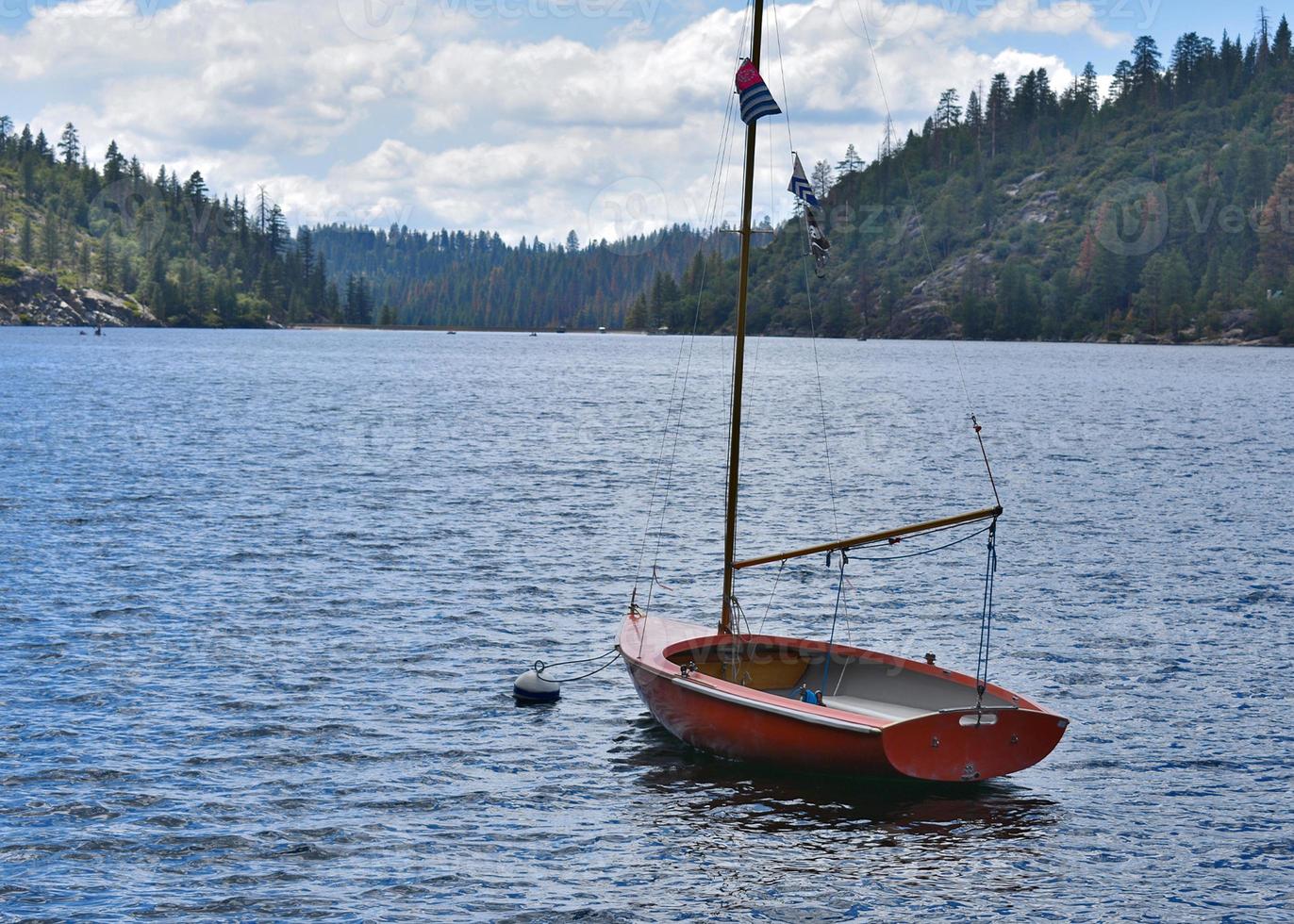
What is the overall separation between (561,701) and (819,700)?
713 cm

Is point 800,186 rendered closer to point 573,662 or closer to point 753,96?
point 753,96

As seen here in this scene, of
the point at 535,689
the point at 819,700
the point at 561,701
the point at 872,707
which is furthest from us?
the point at 561,701

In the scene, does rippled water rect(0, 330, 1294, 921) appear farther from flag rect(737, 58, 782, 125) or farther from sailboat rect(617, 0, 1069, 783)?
flag rect(737, 58, 782, 125)

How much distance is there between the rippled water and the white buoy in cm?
60

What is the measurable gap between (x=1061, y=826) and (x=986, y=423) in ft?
299

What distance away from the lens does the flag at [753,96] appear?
89.6ft

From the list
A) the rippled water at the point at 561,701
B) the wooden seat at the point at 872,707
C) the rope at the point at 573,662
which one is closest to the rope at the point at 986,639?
the rippled water at the point at 561,701

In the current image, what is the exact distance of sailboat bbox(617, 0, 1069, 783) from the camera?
2361 cm

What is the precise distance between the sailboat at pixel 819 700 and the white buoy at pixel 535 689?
2160 mm

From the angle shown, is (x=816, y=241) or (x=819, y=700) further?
(x=816, y=241)

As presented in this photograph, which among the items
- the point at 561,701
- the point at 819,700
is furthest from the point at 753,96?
the point at 561,701

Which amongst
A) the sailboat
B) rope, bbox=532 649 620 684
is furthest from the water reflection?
rope, bbox=532 649 620 684

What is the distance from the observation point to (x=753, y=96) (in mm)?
27531

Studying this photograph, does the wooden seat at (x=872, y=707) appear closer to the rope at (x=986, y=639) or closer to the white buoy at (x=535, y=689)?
the rope at (x=986, y=639)
